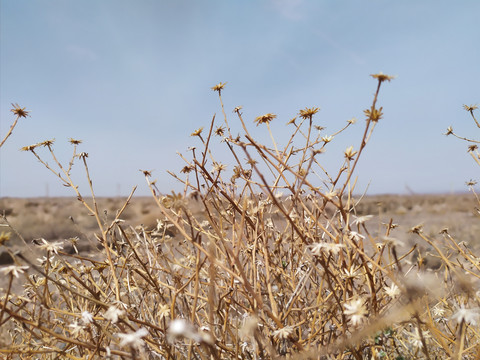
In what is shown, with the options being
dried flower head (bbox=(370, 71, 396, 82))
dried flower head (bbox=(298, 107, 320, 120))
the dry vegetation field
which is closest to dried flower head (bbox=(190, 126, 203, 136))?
the dry vegetation field

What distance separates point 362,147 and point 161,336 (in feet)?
2.42

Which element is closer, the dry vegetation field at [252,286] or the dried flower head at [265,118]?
the dry vegetation field at [252,286]

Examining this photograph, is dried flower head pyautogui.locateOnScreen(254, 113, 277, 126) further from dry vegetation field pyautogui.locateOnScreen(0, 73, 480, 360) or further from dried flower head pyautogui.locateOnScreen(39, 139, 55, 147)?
dried flower head pyautogui.locateOnScreen(39, 139, 55, 147)

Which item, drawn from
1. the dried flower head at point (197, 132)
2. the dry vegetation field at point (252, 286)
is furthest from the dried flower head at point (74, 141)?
the dried flower head at point (197, 132)

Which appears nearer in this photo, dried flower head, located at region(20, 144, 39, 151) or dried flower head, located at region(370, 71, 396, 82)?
dried flower head, located at region(370, 71, 396, 82)

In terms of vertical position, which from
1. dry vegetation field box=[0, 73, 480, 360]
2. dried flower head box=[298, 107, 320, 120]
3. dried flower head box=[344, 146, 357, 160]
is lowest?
dry vegetation field box=[0, 73, 480, 360]

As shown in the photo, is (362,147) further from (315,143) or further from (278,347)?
(278,347)

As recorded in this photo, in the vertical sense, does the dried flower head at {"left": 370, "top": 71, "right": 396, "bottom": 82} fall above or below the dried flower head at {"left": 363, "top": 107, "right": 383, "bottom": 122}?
above

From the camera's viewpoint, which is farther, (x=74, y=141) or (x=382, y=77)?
(x=74, y=141)

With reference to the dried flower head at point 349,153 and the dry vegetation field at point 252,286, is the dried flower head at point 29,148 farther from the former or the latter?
the dried flower head at point 349,153

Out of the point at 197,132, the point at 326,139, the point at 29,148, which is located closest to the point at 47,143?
the point at 29,148

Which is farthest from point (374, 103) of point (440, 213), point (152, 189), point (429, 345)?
point (440, 213)

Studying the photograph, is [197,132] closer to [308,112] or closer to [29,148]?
[308,112]

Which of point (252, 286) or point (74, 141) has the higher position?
point (74, 141)
